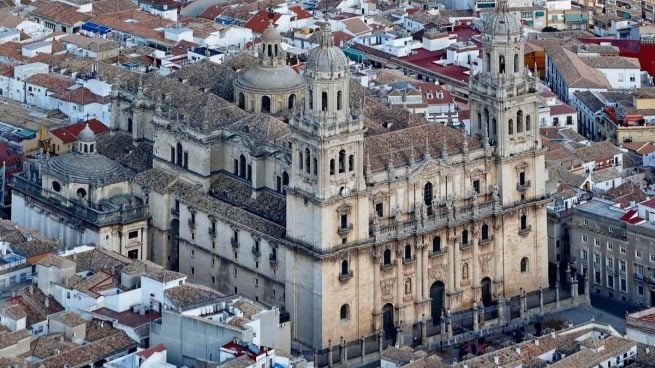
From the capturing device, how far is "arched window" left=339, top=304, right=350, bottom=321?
151750 mm

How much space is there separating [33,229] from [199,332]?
28.9 metres

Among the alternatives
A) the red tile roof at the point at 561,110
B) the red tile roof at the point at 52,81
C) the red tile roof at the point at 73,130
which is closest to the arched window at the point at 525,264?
the red tile roof at the point at 561,110

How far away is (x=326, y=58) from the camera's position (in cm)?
14888

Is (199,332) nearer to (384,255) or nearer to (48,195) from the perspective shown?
(384,255)

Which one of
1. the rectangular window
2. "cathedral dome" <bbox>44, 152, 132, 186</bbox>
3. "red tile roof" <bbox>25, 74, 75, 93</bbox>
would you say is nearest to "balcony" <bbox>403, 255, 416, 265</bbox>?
the rectangular window

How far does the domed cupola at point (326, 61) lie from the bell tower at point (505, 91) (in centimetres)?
1349

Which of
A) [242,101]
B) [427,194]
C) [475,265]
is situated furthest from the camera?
[242,101]

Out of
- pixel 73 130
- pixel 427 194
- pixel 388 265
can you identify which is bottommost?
pixel 388 265

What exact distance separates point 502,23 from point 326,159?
58.7 feet

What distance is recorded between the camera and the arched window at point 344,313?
5974 inches

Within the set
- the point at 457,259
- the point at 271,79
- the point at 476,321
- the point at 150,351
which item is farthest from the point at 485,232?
the point at 150,351

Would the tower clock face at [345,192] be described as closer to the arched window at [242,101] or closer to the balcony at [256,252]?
the balcony at [256,252]

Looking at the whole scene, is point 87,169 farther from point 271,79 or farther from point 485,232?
point 485,232

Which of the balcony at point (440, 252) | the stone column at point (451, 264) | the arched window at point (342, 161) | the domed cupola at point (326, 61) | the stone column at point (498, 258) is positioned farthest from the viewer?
the stone column at point (498, 258)
